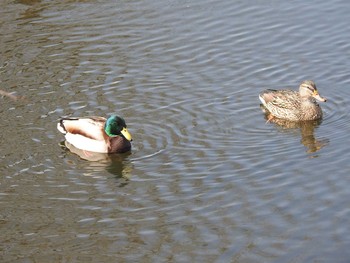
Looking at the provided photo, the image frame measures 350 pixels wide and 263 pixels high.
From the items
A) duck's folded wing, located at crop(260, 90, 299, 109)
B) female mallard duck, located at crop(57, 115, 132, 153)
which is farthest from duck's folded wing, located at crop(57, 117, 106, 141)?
duck's folded wing, located at crop(260, 90, 299, 109)

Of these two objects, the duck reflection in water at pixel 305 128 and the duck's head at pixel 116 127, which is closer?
the duck reflection in water at pixel 305 128

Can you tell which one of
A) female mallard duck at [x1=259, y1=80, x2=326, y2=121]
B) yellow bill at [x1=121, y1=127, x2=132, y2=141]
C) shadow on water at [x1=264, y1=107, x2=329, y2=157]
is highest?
yellow bill at [x1=121, y1=127, x2=132, y2=141]

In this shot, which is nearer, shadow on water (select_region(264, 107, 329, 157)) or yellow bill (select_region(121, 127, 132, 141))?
shadow on water (select_region(264, 107, 329, 157))

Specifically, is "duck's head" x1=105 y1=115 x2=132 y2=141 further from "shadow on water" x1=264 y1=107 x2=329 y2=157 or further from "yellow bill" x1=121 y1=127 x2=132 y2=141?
"shadow on water" x1=264 y1=107 x2=329 y2=157

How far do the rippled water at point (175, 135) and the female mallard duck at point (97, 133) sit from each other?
18 centimetres

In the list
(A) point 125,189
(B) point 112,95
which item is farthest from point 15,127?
(A) point 125,189

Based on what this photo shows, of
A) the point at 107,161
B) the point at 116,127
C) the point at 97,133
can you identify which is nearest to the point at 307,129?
the point at 116,127

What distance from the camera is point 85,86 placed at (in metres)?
14.8

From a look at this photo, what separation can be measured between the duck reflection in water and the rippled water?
0.04m

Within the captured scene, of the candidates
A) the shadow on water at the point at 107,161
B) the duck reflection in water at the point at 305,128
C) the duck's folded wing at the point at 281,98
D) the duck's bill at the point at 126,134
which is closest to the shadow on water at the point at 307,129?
the duck reflection in water at the point at 305,128

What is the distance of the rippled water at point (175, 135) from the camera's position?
10.0 metres

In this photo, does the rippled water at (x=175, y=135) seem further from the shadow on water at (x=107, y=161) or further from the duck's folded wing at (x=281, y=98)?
the duck's folded wing at (x=281, y=98)

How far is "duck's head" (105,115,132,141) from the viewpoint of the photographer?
1298 cm

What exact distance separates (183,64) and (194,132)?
254cm
